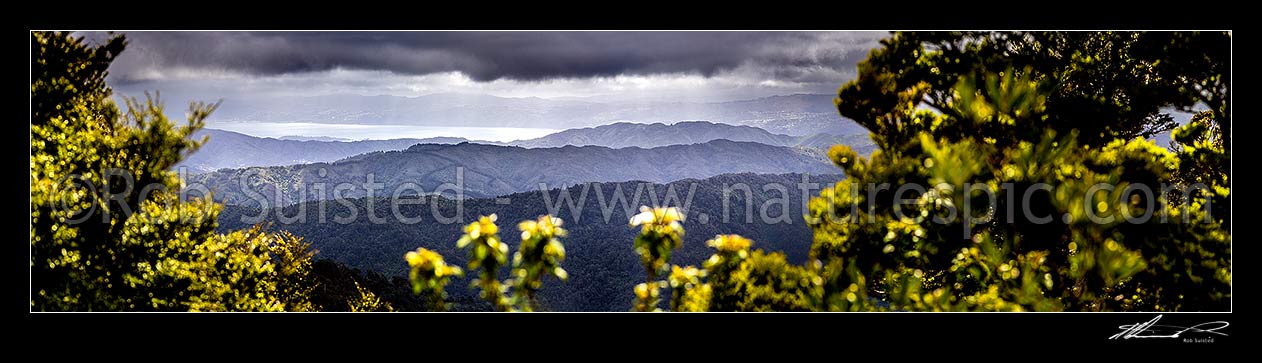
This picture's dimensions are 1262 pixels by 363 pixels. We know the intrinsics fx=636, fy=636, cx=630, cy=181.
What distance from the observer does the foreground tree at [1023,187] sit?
389cm

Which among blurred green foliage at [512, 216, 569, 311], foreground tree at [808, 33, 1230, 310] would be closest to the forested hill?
foreground tree at [808, 33, 1230, 310]

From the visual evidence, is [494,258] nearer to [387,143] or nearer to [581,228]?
[581,228]

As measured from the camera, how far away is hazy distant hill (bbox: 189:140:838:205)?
137 m

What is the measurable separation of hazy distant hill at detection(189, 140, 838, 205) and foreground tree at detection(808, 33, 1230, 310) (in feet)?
406

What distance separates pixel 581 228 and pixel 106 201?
66150 mm

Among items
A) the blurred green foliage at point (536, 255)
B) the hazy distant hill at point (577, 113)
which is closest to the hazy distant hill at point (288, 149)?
the hazy distant hill at point (577, 113)

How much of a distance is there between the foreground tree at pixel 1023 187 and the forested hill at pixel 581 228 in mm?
53045
